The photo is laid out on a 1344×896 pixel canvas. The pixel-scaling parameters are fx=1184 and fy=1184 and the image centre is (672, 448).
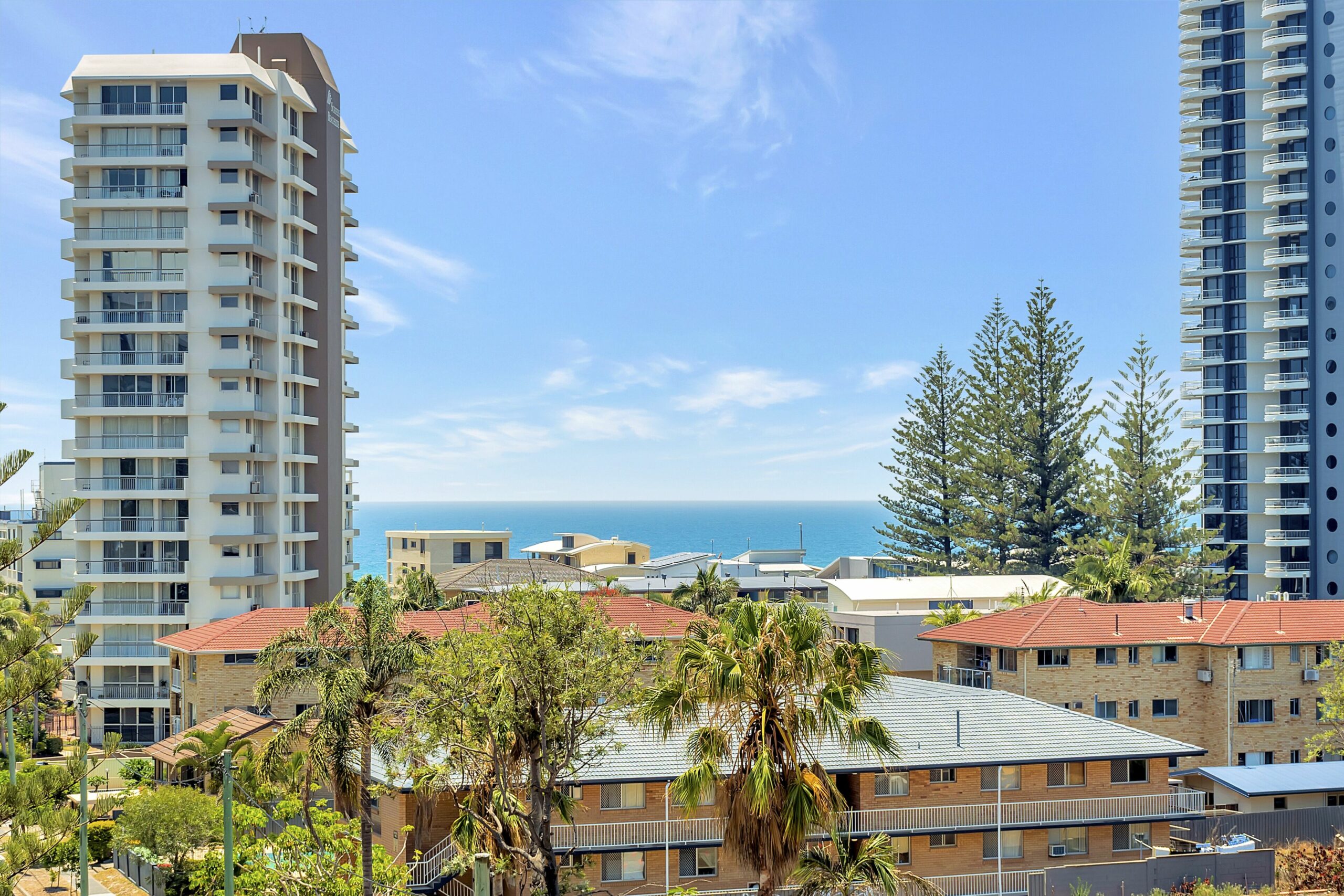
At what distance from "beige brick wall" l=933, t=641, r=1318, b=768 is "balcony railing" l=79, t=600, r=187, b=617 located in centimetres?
4126

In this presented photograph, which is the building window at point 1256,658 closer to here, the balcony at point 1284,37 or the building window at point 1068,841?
the building window at point 1068,841

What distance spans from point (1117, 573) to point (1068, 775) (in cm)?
2896

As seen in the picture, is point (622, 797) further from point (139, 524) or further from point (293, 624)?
point (139, 524)

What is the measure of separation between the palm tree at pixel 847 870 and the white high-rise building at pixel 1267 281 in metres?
61.1

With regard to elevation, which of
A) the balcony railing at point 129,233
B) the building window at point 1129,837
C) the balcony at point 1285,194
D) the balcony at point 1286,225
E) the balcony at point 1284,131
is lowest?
the building window at point 1129,837

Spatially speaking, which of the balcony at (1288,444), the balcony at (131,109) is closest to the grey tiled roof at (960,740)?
the balcony at (131,109)

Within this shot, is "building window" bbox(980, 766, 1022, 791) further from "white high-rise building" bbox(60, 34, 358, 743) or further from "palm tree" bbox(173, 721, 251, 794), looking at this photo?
"white high-rise building" bbox(60, 34, 358, 743)

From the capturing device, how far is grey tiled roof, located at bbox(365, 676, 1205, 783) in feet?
107

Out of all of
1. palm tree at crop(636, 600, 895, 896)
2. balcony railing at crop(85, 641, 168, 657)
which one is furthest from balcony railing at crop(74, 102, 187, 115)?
palm tree at crop(636, 600, 895, 896)

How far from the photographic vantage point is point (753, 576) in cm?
9356

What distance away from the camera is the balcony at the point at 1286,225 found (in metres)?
77.6

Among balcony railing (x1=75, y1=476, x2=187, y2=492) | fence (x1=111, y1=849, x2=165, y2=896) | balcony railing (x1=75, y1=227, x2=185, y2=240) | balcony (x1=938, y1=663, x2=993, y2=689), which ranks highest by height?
balcony railing (x1=75, y1=227, x2=185, y2=240)

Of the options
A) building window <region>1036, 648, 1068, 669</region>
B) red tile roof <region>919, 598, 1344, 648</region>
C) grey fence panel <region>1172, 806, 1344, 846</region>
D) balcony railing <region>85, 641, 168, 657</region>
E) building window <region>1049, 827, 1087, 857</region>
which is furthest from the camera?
balcony railing <region>85, 641, 168, 657</region>

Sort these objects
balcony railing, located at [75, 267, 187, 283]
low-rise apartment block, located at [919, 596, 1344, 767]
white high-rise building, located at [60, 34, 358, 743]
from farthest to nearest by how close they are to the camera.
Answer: balcony railing, located at [75, 267, 187, 283] < white high-rise building, located at [60, 34, 358, 743] < low-rise apartment block, located at [919, 596, 1344, 767]
